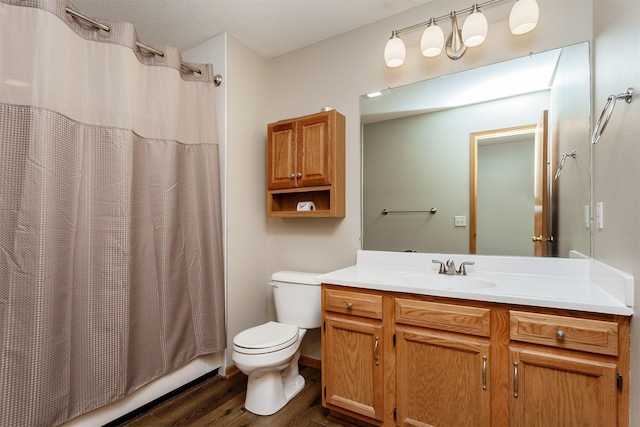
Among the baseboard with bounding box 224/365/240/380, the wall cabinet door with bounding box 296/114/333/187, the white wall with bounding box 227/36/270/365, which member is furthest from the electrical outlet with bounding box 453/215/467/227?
the baseboard with bounding box 224/365/240/380

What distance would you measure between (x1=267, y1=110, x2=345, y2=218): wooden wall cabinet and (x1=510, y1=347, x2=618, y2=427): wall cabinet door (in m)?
1.29

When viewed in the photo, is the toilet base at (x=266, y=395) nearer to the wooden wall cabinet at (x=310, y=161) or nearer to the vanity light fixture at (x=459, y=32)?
the wooden wall cabinet at (x=310, y=161)

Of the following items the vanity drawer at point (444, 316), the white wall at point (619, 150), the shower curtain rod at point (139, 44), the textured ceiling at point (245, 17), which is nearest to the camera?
the white wall at point (619, 150)

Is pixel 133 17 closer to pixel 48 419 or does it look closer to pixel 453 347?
pixel 48 419

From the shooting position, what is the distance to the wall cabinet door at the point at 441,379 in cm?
130

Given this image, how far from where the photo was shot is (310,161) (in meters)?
2.13

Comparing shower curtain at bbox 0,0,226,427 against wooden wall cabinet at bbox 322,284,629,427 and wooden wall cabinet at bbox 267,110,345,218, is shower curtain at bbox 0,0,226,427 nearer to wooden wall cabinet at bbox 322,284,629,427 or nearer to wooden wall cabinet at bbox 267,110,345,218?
wooden wall cabinet at bbox 267,110,345,218

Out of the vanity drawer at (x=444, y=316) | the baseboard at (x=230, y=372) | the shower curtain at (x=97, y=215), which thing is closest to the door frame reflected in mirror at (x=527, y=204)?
the vanity drawer at (x=444, y=316)

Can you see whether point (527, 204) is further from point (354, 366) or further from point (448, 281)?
point (354, 366)

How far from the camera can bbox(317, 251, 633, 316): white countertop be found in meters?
1.14

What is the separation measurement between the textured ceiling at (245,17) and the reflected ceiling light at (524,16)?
1.82 feet

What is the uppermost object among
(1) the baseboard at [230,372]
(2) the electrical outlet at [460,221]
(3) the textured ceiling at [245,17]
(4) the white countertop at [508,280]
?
(3) the textured ceiling at [245,17]

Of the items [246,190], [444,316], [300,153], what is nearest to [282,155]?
[300,153]

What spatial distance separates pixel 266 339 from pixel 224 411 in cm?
49
